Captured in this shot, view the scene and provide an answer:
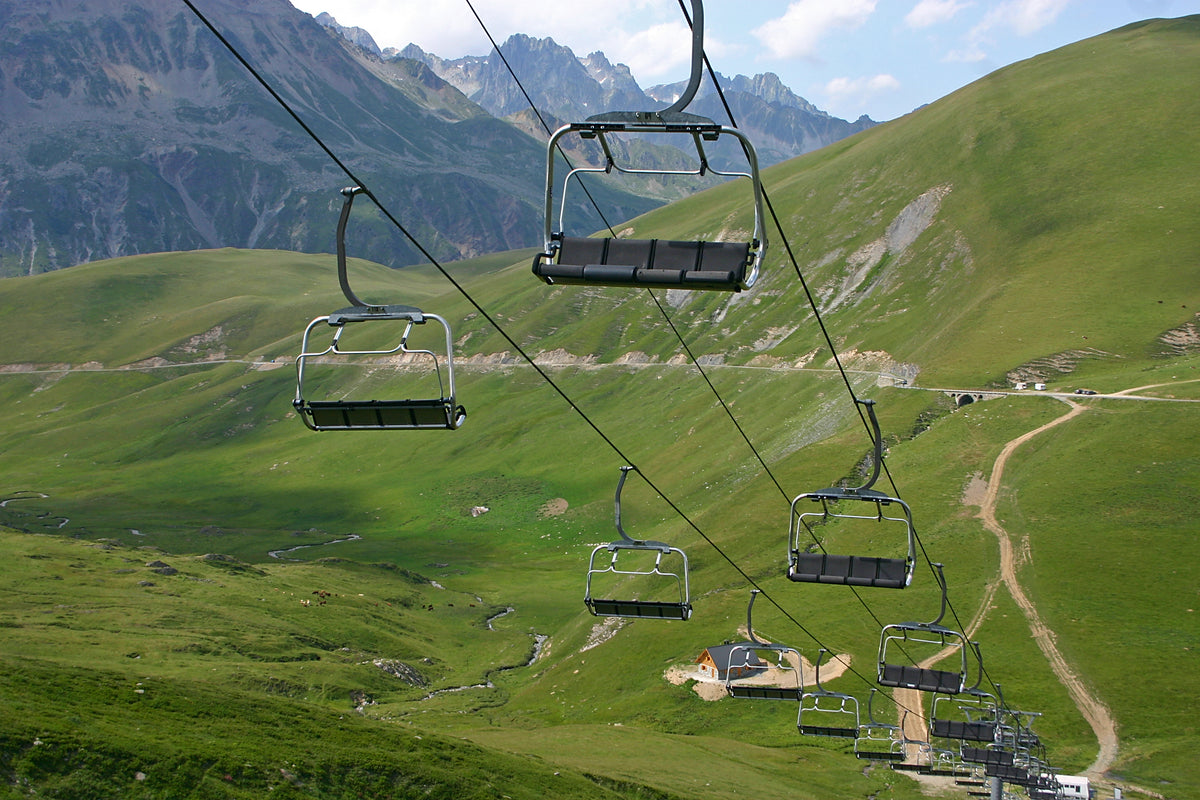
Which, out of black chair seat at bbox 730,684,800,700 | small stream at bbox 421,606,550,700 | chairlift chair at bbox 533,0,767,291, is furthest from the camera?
small stream at bbox 421,606,550,700

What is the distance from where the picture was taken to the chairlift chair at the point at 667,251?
1423 centimetres

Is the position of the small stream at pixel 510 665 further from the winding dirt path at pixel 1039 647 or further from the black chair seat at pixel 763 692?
the black chair seat at pixel 763 692

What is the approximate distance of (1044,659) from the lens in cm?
7838

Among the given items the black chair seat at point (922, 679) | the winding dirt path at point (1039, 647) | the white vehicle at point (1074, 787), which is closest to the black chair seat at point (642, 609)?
the black chair seat at point (922, 679)

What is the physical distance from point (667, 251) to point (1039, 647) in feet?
249

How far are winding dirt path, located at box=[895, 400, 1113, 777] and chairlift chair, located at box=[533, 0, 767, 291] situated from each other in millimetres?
61495

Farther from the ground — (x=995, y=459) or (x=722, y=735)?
(x=995, y=459)

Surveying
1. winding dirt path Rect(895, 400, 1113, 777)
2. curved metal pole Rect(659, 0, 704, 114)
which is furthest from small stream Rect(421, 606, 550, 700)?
curved metal pole Rect(659, 0, 704, 114)

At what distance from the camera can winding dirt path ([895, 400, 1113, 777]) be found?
69.2m

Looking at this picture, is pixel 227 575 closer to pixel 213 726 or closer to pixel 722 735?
pixel 722 735

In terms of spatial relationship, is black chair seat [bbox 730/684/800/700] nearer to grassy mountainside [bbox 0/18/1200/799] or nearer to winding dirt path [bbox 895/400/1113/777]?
grassy mountainside [bbox 0/18/1200/799]

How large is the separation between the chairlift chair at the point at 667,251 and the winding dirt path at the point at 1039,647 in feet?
202

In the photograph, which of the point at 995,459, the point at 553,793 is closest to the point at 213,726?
the point at 553,793

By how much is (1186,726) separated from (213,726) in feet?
203
